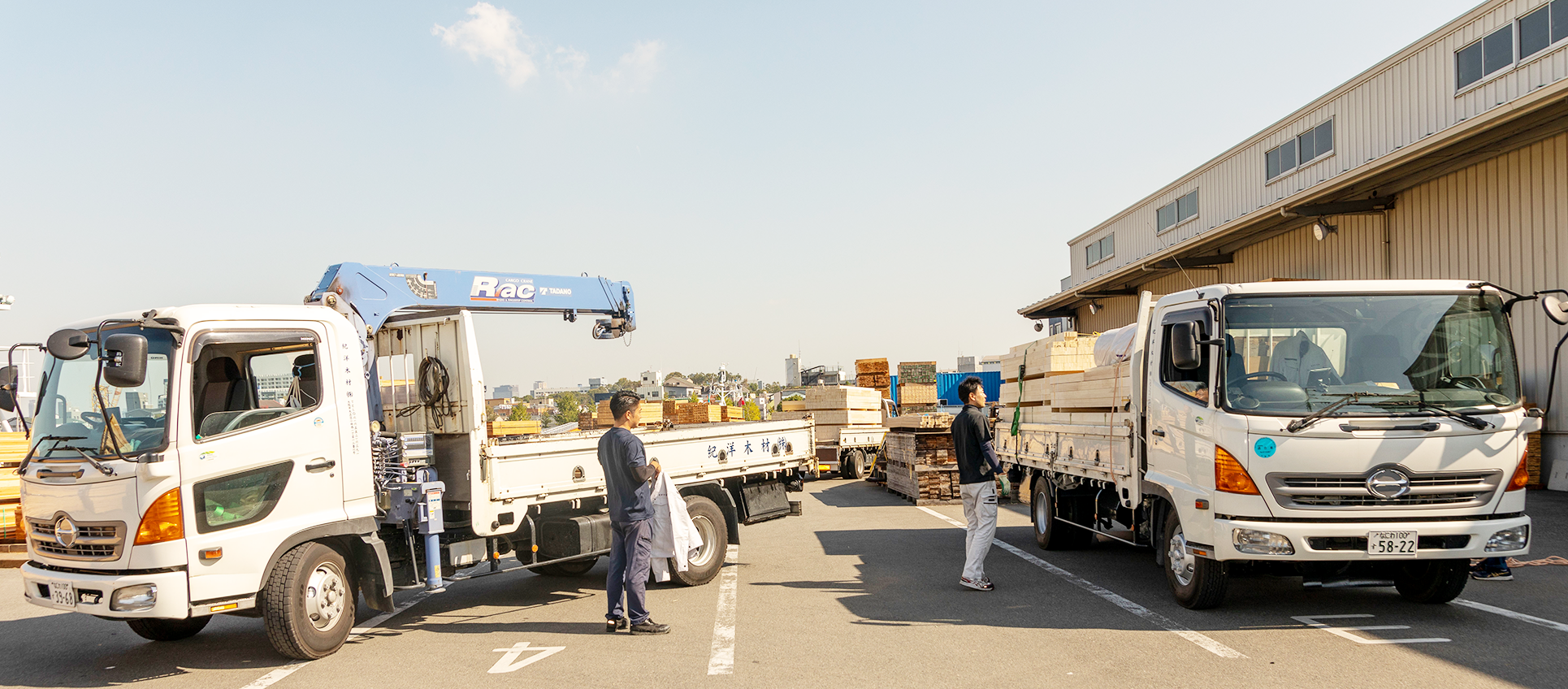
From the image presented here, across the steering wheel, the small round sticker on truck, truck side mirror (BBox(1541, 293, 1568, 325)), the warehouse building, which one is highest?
the warehouse building

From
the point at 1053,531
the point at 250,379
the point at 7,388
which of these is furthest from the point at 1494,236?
the point at 7,388

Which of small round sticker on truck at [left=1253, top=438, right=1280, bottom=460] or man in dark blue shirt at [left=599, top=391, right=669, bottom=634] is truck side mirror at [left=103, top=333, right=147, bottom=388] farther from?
small round sticker on truck at [left=1253, top=438, right=1280, bottom=460]

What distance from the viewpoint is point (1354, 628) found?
6.64 m

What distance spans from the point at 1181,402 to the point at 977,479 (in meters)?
1.96

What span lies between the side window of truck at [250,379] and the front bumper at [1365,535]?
6.61 metres

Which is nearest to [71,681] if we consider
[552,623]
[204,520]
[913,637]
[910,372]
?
[204,520]

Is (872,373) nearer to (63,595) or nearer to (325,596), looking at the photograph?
(325,596)

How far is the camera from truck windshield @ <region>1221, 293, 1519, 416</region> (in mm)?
6504

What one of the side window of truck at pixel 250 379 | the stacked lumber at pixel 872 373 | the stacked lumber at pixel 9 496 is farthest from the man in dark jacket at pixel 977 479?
the stacked lumber at pixel 872 373

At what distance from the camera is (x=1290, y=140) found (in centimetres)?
2012

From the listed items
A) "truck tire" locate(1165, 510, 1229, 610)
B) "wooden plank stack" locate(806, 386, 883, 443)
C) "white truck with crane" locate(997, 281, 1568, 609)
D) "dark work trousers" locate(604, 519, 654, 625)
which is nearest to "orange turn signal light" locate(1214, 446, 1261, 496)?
"white truck with crane" locate(997, 281, 1568, 609)

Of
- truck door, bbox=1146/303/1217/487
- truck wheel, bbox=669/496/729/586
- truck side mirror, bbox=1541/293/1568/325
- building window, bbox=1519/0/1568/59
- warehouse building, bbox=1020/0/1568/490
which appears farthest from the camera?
building window, bbox=1519/0/1568/59

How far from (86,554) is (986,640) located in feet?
19.3

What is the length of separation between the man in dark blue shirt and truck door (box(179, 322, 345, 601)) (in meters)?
1.91
